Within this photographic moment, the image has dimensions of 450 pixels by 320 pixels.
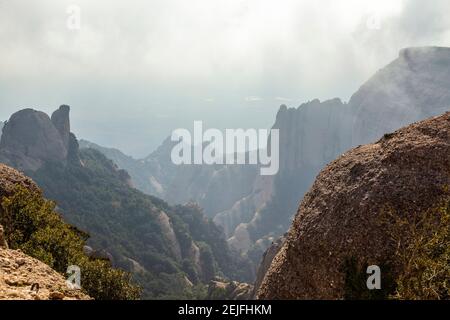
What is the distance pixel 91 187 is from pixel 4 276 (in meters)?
180

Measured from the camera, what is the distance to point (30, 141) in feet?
589

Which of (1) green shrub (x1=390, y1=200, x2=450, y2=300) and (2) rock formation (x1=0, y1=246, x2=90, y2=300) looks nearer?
(2) rock formation (x1=0, y1=246, x2=90, y2=300)

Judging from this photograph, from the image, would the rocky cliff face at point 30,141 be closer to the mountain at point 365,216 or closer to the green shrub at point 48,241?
the green shrub at point 48,241

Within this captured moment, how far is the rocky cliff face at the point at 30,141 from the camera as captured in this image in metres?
→ 173

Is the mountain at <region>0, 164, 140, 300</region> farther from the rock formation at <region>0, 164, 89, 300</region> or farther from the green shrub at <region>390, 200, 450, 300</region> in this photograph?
the green shrub at <region>390, 200, 450, 300</region>

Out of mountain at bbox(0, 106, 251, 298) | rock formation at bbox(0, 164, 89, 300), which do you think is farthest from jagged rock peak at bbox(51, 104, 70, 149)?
Answer: rock formation at bbox(0, 164, 89, 300)

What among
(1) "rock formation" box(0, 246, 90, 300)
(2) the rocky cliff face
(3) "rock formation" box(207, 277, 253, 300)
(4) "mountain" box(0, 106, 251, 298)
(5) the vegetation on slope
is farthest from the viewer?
(2) the rocky cliff face

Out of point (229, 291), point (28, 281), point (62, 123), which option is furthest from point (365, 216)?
point (62, 123)

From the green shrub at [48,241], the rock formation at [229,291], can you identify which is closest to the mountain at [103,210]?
the rock formation at [229,291]

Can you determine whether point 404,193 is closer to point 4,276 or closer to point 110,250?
point 4,276

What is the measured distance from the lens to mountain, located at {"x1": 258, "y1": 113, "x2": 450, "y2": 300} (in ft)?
64.1

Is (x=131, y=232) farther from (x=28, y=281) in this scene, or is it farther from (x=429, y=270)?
(x=429, y=270)

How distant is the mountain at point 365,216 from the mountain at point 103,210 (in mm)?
121395

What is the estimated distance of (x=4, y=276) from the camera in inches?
524
